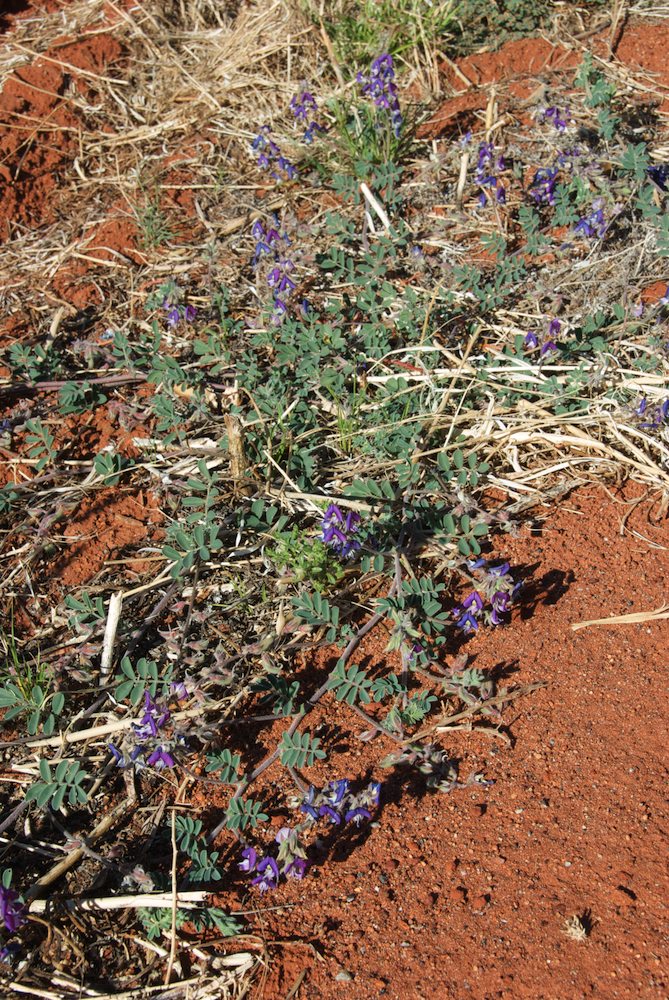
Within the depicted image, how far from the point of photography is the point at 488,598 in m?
2.74

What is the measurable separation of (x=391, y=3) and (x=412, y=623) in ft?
11.4

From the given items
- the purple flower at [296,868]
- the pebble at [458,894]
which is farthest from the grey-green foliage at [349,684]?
the pebble at [458,894]

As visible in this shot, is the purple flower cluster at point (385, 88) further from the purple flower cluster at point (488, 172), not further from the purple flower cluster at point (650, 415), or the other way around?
the purple flower cluster at point (650, 415)

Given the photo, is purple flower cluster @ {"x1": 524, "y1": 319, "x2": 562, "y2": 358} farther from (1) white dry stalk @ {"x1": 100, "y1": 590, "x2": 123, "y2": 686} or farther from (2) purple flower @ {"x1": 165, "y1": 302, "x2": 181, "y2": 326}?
(1) white dry stalk @ {"x1": 100, "y1": 590, "x2": 123, "y2": 686}

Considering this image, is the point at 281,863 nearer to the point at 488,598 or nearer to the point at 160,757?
the point at 160,757

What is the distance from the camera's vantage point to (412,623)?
2.70m

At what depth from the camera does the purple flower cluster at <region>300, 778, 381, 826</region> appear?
7.56ft

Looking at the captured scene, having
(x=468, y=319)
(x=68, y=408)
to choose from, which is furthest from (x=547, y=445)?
(x=68, y=408)

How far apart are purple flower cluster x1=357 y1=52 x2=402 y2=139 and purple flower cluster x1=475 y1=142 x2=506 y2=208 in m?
0.40

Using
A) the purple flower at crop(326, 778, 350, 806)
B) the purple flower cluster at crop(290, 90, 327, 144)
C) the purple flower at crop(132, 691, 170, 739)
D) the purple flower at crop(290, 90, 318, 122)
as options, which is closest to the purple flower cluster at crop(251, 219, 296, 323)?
the purple flower cluster at crop(290, 90, 327, 144)

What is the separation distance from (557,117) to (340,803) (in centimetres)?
310

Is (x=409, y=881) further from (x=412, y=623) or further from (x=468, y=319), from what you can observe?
(x=468, y=319)

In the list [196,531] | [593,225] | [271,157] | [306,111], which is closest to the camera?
[196,531]

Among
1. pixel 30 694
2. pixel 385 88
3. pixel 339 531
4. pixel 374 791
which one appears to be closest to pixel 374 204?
pixel 385 88
